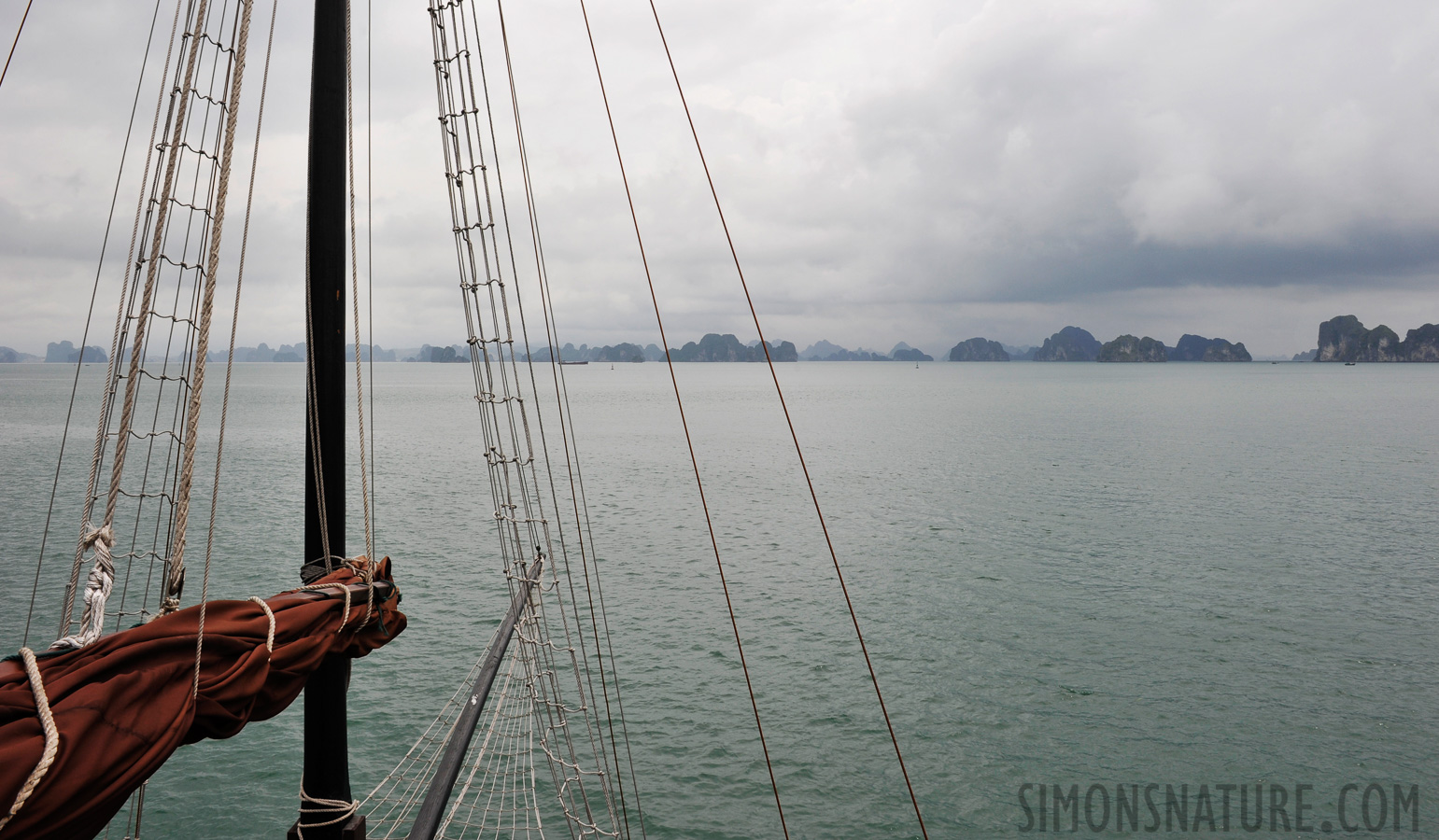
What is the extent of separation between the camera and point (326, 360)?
5035mm

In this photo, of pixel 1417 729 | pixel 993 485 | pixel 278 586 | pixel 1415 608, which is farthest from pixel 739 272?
pixel 993 485

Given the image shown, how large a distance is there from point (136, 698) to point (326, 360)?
8.12 feet

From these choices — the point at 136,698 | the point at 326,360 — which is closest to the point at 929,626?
the point at 326,360

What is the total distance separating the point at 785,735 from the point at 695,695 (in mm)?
2264

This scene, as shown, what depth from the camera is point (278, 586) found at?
21531 millimetres

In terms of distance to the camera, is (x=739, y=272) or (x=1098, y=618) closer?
(x=739, y=272)

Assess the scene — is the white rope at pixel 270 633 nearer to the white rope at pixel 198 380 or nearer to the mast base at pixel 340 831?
the white rope at pixel 198 380

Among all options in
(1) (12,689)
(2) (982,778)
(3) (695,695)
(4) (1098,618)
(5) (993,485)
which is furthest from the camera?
(5) (993,485)

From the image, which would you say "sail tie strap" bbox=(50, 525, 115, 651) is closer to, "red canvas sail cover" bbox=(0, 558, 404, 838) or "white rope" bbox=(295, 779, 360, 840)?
"red canvas sail cover" bbox=(0, 558, 404, 838)

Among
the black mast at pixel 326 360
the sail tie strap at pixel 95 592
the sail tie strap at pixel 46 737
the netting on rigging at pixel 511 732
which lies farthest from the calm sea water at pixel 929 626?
the sail tie strap at pixel 46 737

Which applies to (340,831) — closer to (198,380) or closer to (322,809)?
(322,809)

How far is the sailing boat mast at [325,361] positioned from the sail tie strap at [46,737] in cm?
219

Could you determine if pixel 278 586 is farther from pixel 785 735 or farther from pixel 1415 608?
pixel 1415 608

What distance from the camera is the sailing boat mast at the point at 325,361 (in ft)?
16.5
